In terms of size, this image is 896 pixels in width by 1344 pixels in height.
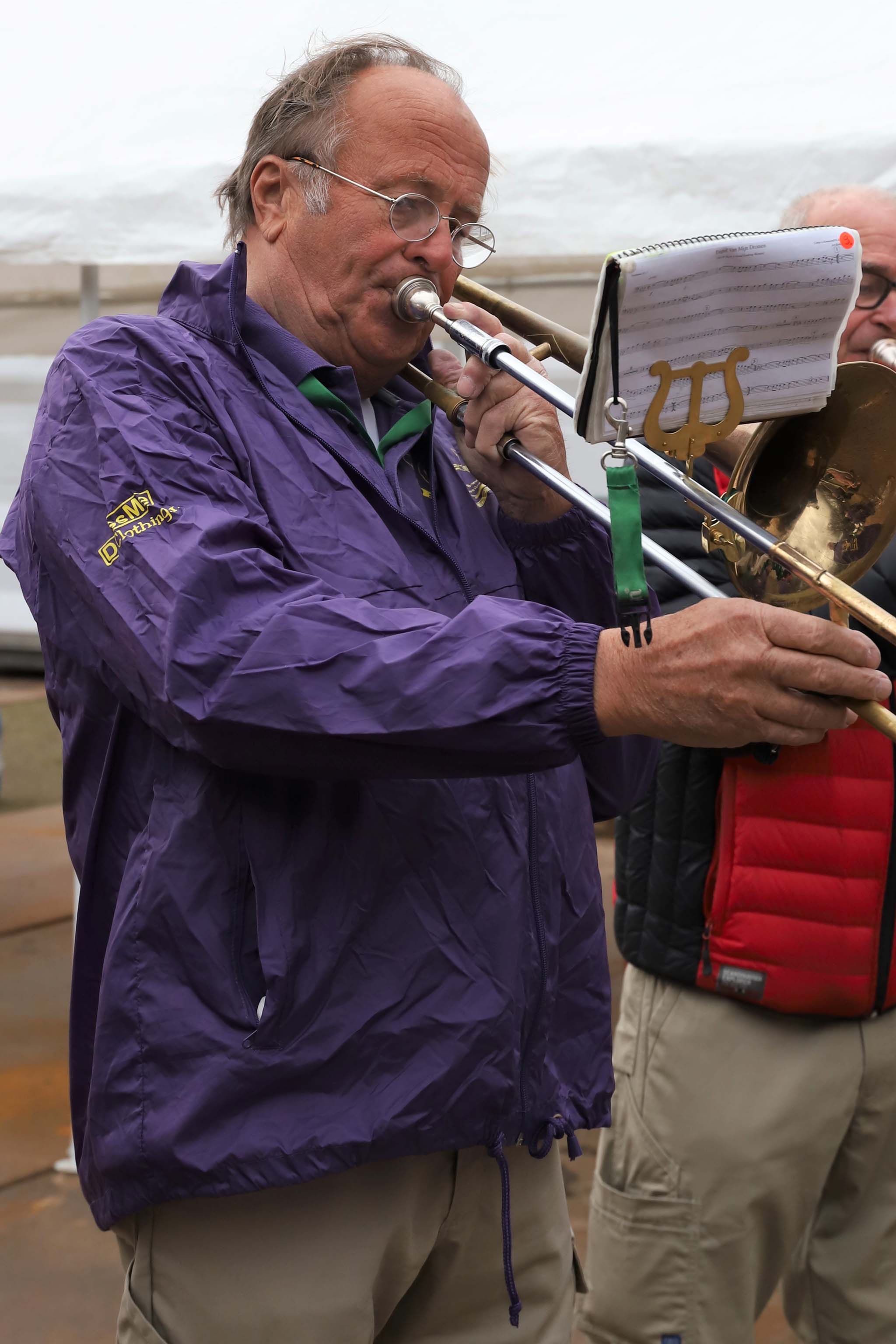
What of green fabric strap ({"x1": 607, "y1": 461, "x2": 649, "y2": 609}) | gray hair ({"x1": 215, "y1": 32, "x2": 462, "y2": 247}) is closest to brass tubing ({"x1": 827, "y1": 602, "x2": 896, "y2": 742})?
green fabric strap ({"x1": 607, "y1": 461, "x2": 649, "y2": 609})

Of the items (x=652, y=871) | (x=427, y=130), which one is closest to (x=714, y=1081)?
(x=652, y=871)

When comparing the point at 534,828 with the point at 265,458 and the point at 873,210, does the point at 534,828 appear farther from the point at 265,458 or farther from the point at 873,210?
the point at 873,210

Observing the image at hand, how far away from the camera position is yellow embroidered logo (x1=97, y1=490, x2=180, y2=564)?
1431 mm

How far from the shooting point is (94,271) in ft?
13.5

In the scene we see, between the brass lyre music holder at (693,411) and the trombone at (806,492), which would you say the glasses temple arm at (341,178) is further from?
the brass lyre music holder at (693,411)

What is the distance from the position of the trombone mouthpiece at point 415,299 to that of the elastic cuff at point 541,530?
1.03 feet

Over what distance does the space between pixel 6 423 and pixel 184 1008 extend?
5456mm

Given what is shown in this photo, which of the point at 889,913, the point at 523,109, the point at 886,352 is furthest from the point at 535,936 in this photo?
the point at 523,109

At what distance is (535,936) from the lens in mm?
1688

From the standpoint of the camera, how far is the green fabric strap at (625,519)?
134 cm

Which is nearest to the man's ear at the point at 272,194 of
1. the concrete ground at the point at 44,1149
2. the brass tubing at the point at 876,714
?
the brass tubing at the point at 876,714

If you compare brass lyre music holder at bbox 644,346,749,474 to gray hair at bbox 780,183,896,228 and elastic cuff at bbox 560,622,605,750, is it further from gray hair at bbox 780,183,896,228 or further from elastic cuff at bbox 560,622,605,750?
gray hair at bbox 780,183,896,228

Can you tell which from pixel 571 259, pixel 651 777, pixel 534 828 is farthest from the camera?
pixel 571 259

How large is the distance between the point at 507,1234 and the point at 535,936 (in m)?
0.36
